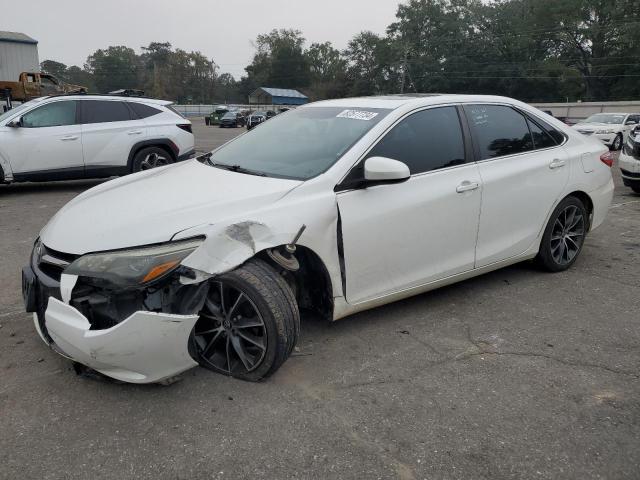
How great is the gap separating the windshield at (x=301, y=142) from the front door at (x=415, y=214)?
0.21 meters

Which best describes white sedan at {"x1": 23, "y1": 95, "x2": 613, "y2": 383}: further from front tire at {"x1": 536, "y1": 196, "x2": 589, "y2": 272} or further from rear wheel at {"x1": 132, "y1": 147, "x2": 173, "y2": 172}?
rear wheel at {"x1": 132, "y1": 147, "x2": 173, "y2": 172}

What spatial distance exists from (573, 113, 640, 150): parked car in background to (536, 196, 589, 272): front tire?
15712 millimetres

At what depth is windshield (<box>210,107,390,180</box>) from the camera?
10.9 feet

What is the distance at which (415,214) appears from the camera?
3408mm

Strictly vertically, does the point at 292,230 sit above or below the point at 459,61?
below

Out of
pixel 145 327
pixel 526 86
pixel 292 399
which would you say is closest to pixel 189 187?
pixel 145 327

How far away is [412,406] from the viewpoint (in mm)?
2695

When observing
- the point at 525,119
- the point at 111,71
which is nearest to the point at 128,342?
the point at 525,119

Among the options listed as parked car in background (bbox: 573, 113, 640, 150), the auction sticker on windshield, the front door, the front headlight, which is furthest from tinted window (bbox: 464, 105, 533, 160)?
parked car in background (bbox: 573, 113, 640, 150)

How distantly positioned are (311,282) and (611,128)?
19.7m

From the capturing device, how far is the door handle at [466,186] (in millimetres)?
3662

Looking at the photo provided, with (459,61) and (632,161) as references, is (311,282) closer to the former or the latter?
(632,161)

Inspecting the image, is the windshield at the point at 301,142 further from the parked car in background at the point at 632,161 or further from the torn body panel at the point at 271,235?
the parked car in background at the point at 632,161

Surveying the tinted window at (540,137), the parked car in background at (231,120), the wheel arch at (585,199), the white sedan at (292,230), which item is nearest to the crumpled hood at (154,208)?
the white sedan at (292,230)
